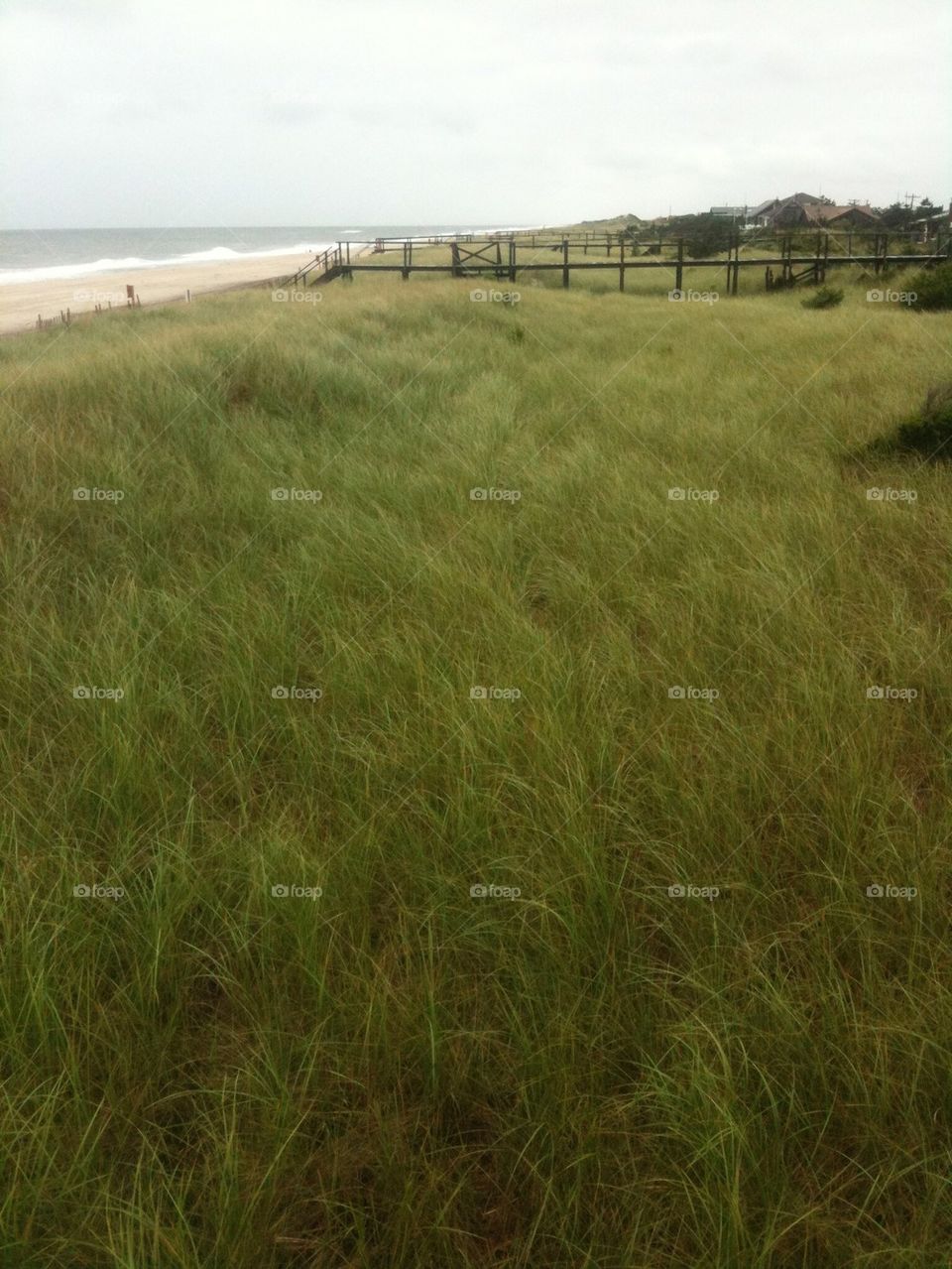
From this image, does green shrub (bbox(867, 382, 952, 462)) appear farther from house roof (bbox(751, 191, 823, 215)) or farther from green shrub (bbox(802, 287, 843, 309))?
house roof (bbox(751, 191, 823, 215))

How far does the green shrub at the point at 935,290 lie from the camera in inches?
538

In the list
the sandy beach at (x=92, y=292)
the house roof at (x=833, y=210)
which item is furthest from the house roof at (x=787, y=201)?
the sandy beach at (x=92, y=292)

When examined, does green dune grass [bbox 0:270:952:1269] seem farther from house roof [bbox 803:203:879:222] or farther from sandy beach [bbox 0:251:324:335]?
house roof [bbox 803:203:879:222]

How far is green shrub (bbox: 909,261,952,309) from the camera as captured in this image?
13.7 meters

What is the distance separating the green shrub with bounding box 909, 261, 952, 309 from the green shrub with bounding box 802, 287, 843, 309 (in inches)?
132

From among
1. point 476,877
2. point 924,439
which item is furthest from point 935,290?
point 476,877

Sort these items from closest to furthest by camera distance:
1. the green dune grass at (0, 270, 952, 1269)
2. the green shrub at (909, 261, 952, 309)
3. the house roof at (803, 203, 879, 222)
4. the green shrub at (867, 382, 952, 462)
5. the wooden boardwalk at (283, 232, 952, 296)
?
the green dune grass at (0, 270, 952, 1269)
the green shrub at (867, 382, 952, 462)
the green shrub at (909, 261, 952, 309)
the wooden boardwalk at (283, 232, 952, 296)
the house roof at (803, 203, 879, 222)

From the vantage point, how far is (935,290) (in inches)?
544

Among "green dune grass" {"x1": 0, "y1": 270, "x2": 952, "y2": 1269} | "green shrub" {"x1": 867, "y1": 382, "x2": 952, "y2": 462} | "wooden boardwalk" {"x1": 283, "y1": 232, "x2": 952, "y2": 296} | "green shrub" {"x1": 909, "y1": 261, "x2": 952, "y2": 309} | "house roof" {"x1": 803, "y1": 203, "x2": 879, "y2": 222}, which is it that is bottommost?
"green dune grass" {"x1": 0, "y1": 270, "x2": 952, "y2": 1269}

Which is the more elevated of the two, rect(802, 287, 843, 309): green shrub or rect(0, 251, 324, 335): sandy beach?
rect(0, 251, 324, 335): sandy beach

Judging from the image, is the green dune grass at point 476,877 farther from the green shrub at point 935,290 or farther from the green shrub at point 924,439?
the green shrub at point 935,290

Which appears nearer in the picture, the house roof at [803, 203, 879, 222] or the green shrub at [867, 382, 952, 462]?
the green shrub at [867, 382, 952, 462]

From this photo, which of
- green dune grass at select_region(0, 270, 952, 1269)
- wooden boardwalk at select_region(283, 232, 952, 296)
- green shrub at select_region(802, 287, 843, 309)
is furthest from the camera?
wooden boardwalk at select_region(283, 232, 952, 296)

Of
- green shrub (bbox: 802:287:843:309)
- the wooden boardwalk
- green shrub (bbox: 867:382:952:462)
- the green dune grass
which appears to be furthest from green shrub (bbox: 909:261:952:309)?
the green dune grass
